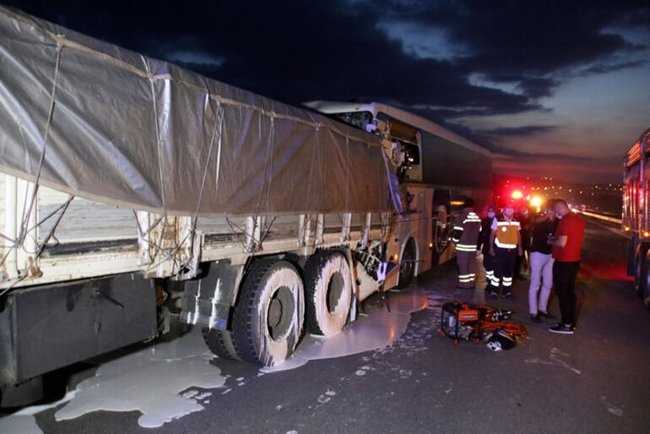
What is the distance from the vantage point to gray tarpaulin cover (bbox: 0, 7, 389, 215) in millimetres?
2828

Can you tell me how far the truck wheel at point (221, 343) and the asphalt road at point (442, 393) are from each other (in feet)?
0.43

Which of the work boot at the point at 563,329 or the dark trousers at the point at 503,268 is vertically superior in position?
the dark trousers at the point at 503,268

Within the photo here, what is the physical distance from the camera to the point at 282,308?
18.6 feet

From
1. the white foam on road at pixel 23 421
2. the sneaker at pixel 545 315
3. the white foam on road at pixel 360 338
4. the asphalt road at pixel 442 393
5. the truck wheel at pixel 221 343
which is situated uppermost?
the truck wheel at pixel 221 343

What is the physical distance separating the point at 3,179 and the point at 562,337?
6.48 metres

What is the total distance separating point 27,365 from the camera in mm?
3141

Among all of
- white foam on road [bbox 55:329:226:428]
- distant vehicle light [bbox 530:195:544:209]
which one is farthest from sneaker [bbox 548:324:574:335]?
distant vehicle light [bbox 530:195:544:209]

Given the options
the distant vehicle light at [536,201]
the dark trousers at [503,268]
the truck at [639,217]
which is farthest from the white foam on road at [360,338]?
the distant vehicle light at [536,201]

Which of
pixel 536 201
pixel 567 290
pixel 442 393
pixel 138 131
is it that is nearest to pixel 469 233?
pixel 567 290

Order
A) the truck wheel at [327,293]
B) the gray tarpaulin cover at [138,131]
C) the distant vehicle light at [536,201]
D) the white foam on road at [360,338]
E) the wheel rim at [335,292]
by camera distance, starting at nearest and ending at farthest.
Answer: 1. the gray tarpaulin cover at [138,131]
2. the white foam on road at [360,338]
3. the truck wheel at [327,293]
4. the wheel rim at [335,292]
5. the distant vehicle light at [536,201]

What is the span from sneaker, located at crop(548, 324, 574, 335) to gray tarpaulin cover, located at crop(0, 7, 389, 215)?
385 cm

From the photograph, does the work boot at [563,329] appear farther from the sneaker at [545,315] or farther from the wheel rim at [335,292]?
the wheel rim at [335,292]

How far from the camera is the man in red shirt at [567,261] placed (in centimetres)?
693

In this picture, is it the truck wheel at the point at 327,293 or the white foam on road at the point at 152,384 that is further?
the truck wheel at the point at 327,293
